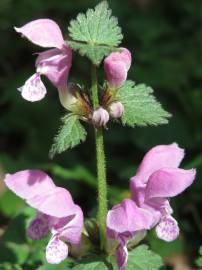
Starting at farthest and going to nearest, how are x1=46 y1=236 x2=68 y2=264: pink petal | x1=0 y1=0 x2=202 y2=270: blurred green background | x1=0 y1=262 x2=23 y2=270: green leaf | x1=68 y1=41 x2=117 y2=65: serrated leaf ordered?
x1=0 y1=0 x2=202 y2=270: blurred green background < x1=0 y1=262 x2=23 y2=270: green leaf < x1=46 y1=236 x2=68 y2=264: pink petal < x1=68 y1=41 x2=117 y2=65: serrated leaf

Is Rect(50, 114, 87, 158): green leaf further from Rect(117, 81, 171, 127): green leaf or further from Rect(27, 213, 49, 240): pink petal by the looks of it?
Rect(27, 213, 49, 240): pink petal

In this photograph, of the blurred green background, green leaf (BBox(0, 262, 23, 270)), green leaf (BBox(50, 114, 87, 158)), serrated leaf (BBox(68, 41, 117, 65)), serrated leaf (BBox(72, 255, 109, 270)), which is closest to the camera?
serrated leaf (BBox(68, 41, 117, 65))

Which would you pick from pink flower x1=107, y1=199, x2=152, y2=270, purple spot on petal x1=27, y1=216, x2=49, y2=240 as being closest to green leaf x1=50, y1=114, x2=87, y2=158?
pink flower x1=107, y1=199, x2=152, y2=270

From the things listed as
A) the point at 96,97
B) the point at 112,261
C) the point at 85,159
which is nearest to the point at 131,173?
the point at 85,159

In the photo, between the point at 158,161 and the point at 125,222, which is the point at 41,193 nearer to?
the point at 125,222

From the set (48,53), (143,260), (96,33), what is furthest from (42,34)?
(143,260)

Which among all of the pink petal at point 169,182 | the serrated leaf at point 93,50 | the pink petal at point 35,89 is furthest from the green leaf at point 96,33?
the pink petal at point 169,182
